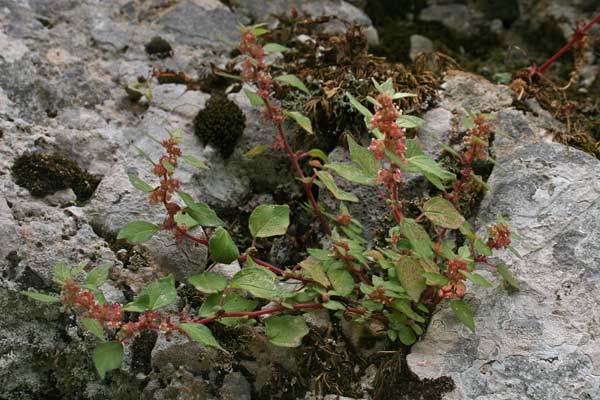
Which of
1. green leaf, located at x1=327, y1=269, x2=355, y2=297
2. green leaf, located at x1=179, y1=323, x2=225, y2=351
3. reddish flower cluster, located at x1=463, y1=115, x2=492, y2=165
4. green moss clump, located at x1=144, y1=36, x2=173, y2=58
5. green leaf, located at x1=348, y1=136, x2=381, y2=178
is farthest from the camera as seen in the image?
green moss clump, located at x1=144, y1=36, x2=173, y2=58

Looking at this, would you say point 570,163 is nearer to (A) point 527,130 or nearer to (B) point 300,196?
(A) point 527,130

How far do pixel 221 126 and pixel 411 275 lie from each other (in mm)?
1355

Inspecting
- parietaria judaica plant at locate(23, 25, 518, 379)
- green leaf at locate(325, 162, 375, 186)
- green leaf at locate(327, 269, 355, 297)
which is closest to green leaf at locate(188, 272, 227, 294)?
parietaria judaica plant at locate(23, 25, 518, 379)

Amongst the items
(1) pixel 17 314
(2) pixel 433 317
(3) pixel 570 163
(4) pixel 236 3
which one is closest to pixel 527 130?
(3) pixel 570 163

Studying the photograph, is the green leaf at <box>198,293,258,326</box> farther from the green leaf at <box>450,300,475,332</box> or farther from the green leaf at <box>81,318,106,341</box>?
the green leaf at <box>450,300,475,332</box>

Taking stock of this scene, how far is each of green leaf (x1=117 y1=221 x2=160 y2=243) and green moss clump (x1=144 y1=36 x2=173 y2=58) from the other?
4.95 feet

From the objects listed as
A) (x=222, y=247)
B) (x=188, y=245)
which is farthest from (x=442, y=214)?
(x=188, y=245)

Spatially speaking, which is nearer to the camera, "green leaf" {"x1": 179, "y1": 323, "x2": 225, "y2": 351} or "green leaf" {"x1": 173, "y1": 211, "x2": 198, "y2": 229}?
"green leaf" {"x1": 179, "y1": 323, "x2": 225, "y2": 351}

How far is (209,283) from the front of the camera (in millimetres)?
2254

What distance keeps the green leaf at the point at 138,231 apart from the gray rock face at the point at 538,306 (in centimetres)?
113

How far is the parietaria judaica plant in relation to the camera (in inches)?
83.2

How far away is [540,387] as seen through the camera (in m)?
2.21

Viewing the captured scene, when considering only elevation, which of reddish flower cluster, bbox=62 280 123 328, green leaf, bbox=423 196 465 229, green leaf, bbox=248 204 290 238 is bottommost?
reddish flower cluster, bbox=62 280 123 328

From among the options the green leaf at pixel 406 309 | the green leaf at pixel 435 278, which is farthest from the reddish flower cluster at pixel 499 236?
the green leaf at pixel 406 309
